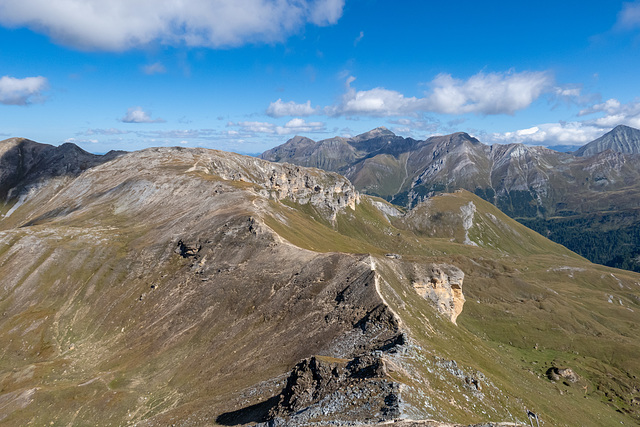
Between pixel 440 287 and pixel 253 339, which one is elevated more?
pixel 440 287

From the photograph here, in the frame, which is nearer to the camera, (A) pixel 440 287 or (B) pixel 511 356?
(A) pixel 440 287

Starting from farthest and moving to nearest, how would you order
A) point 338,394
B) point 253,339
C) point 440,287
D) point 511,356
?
point 511,356 < point 440,287 < point 253,339 < point 338,394

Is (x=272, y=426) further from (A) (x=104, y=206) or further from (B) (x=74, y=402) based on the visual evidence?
(A) (x=104, y=206)

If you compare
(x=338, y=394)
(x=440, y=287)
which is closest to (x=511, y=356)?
(x=440, y=287)

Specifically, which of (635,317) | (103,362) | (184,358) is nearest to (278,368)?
(184,358)

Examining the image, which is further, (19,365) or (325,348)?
(19,365)

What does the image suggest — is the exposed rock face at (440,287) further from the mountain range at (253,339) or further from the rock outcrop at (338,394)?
the rock outcrop at (338,394)

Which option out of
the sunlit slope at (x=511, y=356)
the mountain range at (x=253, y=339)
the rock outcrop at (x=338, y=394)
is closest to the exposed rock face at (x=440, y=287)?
the mountain range at (x=253, y=339)

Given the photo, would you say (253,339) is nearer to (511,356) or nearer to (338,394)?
(338,394)

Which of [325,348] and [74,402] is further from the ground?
[325,348]
